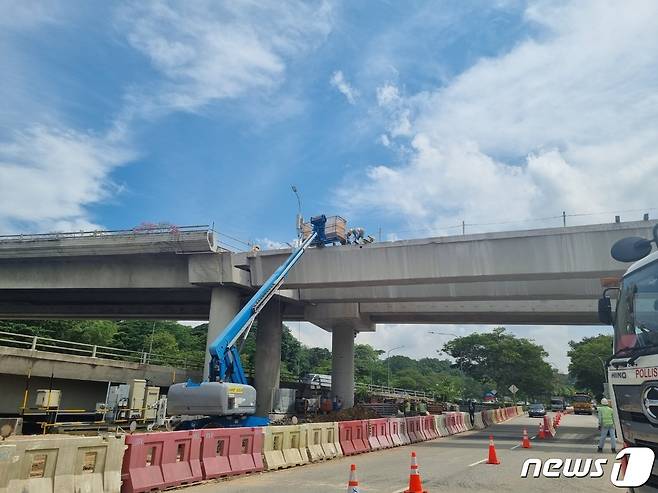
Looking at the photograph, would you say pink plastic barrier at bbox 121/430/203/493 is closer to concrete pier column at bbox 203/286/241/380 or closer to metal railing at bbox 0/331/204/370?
metal railing at bbox 0/331/204/370

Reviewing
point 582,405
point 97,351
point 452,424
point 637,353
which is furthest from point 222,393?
point 582,405

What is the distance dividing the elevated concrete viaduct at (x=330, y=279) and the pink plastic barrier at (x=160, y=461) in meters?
16.2

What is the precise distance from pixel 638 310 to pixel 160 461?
8.34m

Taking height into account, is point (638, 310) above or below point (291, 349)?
below

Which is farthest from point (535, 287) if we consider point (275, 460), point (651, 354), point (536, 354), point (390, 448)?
point (536, 354)

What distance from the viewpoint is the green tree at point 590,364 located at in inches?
3772

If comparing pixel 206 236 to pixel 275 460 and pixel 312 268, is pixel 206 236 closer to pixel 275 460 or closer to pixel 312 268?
pixel 312 268

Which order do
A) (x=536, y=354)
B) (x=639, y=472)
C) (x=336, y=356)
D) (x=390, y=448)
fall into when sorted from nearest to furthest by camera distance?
(x=639, y=472)
(x=390, y=448)
(x=336, y=356)
(x=536, y=354)

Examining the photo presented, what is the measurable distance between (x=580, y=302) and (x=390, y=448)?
20228 millimetres

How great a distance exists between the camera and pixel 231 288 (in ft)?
98.2

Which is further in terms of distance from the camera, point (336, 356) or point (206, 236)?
point (336, 356)

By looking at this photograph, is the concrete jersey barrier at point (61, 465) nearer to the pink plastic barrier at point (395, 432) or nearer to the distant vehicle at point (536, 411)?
the pink plastic barrier at point (395, 432)

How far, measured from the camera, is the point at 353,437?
17172 mm

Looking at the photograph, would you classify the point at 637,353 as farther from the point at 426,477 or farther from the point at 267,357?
the point at 267,357
